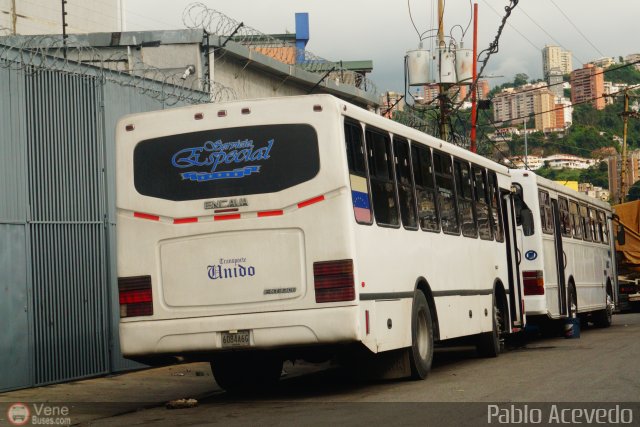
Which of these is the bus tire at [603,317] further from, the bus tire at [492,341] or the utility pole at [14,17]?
the utility pole at [14,17]

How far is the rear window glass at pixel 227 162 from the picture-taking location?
38.3 feet

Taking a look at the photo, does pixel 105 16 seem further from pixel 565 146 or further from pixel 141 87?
pixel 565 146

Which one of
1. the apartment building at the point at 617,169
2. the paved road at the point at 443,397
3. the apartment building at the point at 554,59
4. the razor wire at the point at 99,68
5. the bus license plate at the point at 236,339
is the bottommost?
the paved road at the point at 443,397

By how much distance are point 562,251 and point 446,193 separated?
7.96m

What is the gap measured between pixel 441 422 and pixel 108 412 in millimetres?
3946

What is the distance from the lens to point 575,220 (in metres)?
25.0

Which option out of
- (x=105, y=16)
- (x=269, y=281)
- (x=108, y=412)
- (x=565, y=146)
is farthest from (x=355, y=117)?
(x=565, y=146)

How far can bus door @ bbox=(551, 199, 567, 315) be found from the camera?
22109 mm

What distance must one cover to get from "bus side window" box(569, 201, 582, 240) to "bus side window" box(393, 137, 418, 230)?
11520 millimetres

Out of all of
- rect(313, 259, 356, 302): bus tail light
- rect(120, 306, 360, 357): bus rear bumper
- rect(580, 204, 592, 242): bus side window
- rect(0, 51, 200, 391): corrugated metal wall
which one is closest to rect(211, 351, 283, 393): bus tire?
rect(120, 306, 360, 357): bus rear bumper

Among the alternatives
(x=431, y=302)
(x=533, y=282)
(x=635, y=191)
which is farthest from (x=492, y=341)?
(x=635, y=191)

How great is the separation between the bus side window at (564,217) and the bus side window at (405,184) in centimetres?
997

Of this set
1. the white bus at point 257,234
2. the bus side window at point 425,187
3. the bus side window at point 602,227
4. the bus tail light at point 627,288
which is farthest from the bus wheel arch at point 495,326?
the bus tail light at point 627,288

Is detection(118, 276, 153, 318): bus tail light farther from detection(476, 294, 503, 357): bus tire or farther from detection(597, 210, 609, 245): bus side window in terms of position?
detection(597, 210, 609, 245): bus side window
